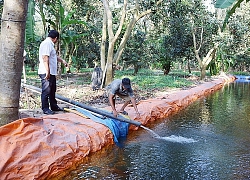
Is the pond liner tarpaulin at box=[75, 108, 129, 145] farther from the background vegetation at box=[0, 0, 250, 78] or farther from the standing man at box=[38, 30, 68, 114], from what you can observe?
the background vegetation at box=[0, 0, 250, 78]

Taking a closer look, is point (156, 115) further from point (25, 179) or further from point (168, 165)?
point (25, 179)

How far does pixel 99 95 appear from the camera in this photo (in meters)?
9.30

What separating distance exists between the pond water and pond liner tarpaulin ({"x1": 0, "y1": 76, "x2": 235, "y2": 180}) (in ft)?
0.66

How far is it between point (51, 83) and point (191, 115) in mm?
4911

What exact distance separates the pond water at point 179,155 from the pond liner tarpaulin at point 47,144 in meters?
0.20

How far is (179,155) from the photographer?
15.8ft

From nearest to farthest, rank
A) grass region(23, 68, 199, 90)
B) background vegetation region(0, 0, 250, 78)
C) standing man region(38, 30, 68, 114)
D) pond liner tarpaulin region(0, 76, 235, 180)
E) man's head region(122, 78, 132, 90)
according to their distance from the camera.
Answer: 1. pond liner tarpaulin region(0, 76, 235, 180)
2. standing man region(38, 30, 68, 114)
3. man's head region(122, 78, 132, 90)
4. grass region(23, 68, 199, 90)
5. background vegetation region(0, 0, 250, 78)

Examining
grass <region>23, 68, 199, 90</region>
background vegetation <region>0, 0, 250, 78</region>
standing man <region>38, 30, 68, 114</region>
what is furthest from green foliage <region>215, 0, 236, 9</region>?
background vegetation <region>0, 0, 250, 78</region>

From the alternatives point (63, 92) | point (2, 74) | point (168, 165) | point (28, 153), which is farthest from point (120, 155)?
point (63, 92)

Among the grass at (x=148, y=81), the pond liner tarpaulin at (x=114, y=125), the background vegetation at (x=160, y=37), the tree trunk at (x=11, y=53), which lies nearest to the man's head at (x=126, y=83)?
the pond liner tarpaulin at (x=114, y=125)

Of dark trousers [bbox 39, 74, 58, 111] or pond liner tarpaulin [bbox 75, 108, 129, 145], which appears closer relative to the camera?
dark trousers [bbox 39, 74, 58, 111]

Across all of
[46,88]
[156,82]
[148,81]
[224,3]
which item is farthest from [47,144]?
[156,82]

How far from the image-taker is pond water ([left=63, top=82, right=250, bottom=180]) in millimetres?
4012

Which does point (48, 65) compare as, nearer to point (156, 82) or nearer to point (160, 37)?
point (156, 82)
